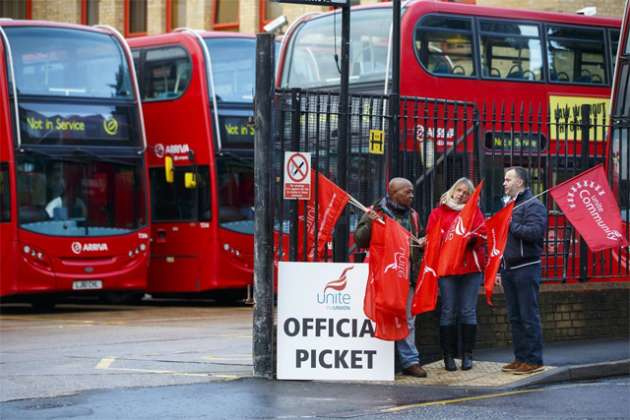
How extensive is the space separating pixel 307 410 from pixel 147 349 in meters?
5.25

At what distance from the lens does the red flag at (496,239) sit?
12789mm

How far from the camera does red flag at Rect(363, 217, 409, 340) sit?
12500 millimetres

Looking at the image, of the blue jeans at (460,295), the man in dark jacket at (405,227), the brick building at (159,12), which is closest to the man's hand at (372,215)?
the man in dark jacket at (405,227)

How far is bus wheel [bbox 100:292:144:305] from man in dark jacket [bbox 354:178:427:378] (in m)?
13.9

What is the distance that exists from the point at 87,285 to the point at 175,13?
20.7 m

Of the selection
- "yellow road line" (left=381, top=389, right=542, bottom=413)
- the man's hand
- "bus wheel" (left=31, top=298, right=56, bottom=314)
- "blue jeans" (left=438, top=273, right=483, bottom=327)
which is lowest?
"bus wheel" (left=31, top=298, right=56, bottom=314)

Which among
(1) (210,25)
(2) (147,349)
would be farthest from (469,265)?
(1) (210,25)

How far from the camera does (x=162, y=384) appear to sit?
1227 cm

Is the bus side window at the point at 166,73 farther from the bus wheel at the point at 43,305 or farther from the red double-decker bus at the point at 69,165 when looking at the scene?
the bus wheel at the point at 43,305

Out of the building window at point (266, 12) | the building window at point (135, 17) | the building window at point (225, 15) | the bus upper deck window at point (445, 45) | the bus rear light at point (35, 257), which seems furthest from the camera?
the building window at point (135, 17)

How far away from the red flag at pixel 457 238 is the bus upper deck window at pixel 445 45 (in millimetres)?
8246

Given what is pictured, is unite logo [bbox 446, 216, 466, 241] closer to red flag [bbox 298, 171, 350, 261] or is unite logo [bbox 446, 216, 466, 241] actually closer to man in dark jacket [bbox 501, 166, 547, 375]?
man in dark jacket [bbox 501, 166, 547, 375]

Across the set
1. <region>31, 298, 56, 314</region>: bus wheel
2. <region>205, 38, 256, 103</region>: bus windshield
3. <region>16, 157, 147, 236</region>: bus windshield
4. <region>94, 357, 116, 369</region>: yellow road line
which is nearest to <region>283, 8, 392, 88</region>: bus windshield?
<region>205, 38, 256, 103</region>: bus windshield

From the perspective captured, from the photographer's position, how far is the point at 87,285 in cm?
2406
